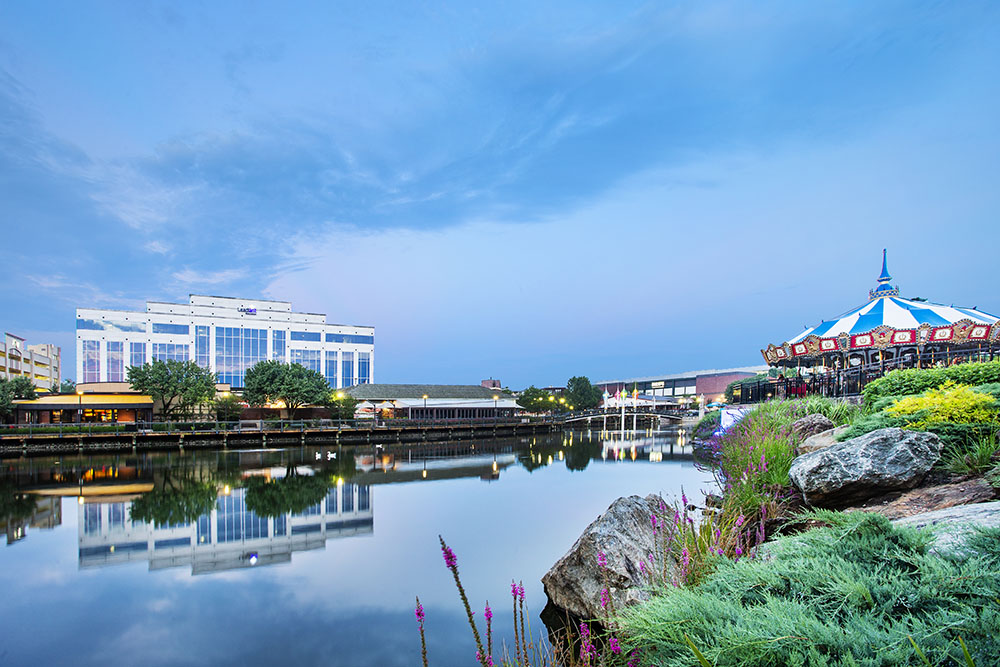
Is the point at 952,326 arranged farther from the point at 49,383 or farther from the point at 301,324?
the point at 49,383

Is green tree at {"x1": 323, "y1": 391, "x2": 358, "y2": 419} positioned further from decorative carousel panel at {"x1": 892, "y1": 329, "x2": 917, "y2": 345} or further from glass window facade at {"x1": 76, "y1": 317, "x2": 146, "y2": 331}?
decorative carousel panel at {"x1": 892, "y1": 329, "x2": 917, "y2": 345}

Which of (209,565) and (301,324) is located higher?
(301,324)

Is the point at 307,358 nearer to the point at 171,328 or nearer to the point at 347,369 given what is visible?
the point at 347,369

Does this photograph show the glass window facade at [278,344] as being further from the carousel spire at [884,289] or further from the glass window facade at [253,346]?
the carousel spire at [884,289]

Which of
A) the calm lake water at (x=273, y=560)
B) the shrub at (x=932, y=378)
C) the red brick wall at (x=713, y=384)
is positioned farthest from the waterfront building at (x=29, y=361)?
the red brick wall at (x=713, y=384)

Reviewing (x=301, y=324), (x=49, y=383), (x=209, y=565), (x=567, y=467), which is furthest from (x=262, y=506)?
(x=49, y=383)

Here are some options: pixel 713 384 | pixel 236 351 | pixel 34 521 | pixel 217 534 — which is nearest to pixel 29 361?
pixel 236 351

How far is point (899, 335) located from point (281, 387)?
147 ft

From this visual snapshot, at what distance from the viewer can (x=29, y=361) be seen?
67.8 m

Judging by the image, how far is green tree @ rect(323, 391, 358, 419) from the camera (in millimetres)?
49219

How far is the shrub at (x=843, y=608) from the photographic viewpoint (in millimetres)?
2172

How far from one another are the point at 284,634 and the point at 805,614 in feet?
22.8

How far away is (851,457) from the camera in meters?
6.90

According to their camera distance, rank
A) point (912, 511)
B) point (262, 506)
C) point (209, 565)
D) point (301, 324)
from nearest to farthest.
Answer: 1. point (912, 511)
2. point (209, 565)
3. point (262, 506)
4. point (301, 324)
